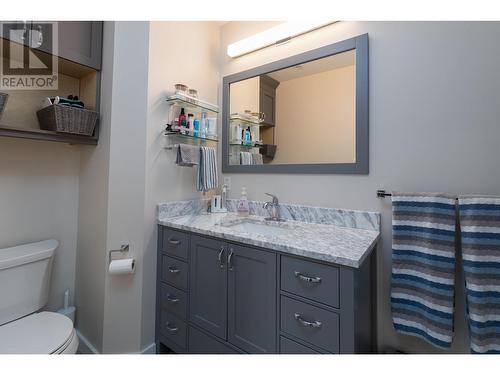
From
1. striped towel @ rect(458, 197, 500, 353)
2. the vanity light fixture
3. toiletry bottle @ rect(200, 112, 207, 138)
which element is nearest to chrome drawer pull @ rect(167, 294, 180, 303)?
toiletry bottle @ rect(200, 112, 207, 138)

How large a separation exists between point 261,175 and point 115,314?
128cm

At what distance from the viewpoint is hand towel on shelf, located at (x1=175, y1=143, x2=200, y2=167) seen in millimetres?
1506

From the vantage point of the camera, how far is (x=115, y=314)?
136 cm

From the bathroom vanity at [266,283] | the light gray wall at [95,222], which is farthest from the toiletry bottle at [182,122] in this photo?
the bathroom vanity at [266,283]

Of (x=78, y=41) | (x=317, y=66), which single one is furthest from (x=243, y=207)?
(x=78, y=41)

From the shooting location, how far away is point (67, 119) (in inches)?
49.1

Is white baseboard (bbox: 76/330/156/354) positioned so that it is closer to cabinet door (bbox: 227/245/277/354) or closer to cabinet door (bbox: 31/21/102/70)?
cabinet door (bbox: 227/245/277/354)

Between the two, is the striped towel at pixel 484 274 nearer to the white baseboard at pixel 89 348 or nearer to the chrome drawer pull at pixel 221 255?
the chrome drawer pull at pixel 221 255

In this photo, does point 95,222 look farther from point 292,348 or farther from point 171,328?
point 292,348

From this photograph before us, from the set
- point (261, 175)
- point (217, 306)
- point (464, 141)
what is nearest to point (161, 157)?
point (261, 175)

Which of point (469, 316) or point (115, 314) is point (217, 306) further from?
point (469, 316)

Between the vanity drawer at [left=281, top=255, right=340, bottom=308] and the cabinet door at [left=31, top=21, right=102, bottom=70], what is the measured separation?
61.3 inches

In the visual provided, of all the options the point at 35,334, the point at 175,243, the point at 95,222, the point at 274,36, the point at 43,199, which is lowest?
the point at 35,334

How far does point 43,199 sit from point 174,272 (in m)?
0.95
